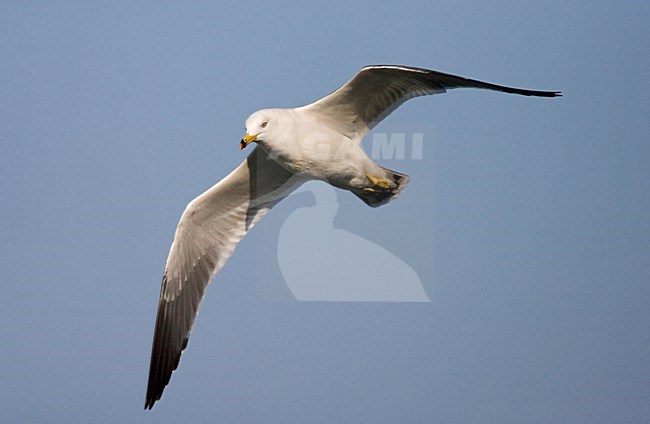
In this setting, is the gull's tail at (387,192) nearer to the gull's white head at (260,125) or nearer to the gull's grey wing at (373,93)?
the gull's grey wing at (373,93)

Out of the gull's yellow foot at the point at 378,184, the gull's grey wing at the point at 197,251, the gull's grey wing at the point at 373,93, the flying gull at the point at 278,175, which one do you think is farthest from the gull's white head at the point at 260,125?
the gull's grey wing at the point at 197,251

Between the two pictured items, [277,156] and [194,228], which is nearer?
[277,156]

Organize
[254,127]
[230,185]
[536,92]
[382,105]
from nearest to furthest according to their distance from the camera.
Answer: [536,92] < [254,127] < [382,105] < [230,185]

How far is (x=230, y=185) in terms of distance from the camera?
17.5 feet

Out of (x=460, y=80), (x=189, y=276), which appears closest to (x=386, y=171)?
(x=460, y=80)

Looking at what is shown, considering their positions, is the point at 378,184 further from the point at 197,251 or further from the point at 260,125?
the point at 197,251

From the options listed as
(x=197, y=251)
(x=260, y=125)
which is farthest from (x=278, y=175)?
(x=260, y=125)

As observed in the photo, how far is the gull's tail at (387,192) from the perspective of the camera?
15.8 feet

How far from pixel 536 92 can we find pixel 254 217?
7.18 ft

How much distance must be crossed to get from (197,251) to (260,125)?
1416 millimetres

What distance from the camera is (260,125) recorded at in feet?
14.3

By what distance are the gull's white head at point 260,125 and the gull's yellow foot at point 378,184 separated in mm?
661

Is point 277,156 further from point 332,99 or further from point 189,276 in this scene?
point 189,276

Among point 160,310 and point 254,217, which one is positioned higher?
point 254,217
